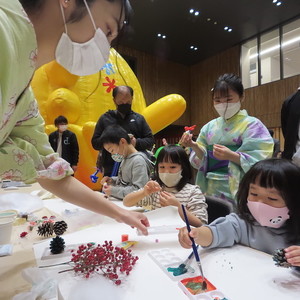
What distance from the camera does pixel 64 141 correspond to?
2.80 m

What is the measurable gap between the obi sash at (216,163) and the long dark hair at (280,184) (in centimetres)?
53

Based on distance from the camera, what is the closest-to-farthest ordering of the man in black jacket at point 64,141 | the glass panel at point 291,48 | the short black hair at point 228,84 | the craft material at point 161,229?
the craft material at point 161,229
the short black hair at point 228,84
the man in black jacket at point 64,141
the glass panel at point 291,48

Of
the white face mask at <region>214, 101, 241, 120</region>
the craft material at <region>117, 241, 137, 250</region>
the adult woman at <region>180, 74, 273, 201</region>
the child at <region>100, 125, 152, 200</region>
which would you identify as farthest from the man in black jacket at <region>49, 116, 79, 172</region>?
the craft material at <region>117, 241, 137, 250</region>

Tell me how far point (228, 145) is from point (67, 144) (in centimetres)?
195

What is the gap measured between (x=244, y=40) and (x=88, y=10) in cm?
636

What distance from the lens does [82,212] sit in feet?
3.71

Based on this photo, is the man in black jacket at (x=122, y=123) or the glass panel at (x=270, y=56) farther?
the glass panel at (x=270, y=56)

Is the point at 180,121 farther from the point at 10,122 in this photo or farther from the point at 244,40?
the point at 10,122

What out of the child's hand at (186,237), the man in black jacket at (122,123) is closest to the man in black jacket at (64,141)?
the man in black jacket at (122,123)

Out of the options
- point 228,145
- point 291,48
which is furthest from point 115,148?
point 291,48

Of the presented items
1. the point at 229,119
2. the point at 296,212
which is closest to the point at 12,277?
the point at 296,212

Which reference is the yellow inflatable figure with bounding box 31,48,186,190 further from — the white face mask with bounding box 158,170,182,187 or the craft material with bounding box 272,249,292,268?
the craft material with bounding box 272,249,292,268

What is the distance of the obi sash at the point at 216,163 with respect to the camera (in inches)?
55.0

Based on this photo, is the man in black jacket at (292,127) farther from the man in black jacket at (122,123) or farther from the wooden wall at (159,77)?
the wooden wall at (159,77)
